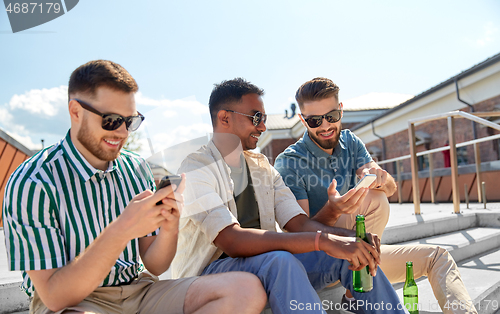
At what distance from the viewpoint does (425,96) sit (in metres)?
12.0

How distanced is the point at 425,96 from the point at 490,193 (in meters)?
4.88

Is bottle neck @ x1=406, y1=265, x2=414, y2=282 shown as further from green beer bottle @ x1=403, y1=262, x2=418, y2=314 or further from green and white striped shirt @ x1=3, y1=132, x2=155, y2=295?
green and white striped shirt @ x1=3, y1=132, x2=155, y2=295

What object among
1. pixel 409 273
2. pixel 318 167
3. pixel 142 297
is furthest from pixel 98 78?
pixel 409 273

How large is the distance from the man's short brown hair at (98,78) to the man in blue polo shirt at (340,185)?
133cm

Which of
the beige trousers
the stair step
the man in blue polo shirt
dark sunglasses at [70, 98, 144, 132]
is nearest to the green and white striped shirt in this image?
dark sunglasses at [70, 98, 144, 132]

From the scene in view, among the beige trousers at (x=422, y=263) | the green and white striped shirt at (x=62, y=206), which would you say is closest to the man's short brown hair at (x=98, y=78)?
the green and white striped shirt at (x=62, y=206)

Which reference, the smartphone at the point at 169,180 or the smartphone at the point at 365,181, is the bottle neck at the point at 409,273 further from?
the smartphone at the point at 169,180

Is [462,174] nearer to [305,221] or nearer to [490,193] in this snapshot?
[490,193]

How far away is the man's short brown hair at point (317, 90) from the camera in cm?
285

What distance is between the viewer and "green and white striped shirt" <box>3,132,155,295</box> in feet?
4.11

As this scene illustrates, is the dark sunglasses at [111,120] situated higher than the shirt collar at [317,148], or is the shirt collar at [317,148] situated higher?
the dark sunglasses at [111,120]

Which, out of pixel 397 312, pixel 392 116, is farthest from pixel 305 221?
pixel 392 116

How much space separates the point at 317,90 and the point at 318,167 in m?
0.63

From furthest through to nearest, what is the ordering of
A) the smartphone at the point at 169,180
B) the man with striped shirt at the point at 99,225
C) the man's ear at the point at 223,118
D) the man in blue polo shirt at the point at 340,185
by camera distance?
the man's ear at the point at 223,118 < the man in blue polo shirt at the point at 340,185 < the man with striped shirt at the point at 99,225 < the smartphone at the point at 169,180
